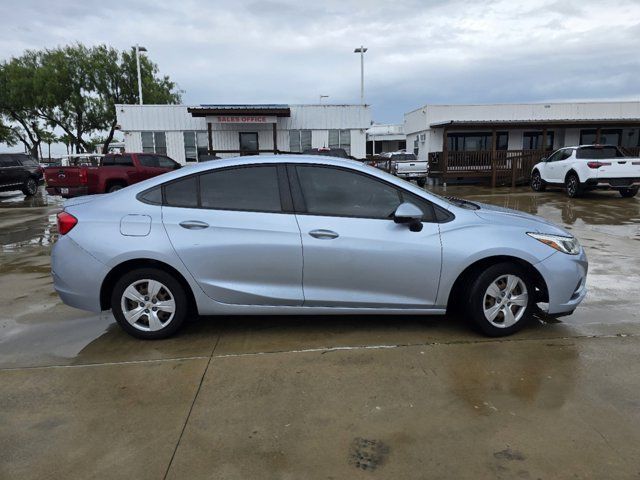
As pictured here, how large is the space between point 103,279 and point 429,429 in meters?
2.80

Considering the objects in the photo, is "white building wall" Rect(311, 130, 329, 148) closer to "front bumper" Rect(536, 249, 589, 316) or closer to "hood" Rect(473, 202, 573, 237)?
"hood" Rect(473, 202, 573, 237)

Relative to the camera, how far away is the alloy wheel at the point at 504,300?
3.84 m

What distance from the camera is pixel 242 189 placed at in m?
3.91

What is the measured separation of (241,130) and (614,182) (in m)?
17.4

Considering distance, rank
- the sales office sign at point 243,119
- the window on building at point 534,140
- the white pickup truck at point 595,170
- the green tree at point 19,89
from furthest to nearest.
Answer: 1. the green tree at point 19,89
2. the window on building at point 534,140
3. the sales office sign at point 243,119
4. the white pickup truck at point 595,170

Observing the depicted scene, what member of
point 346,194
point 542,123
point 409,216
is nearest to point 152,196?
point 346,194

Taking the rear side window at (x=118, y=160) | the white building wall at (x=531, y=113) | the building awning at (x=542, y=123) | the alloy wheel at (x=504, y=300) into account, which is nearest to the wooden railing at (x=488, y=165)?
the building awning at (x=542, y=123)

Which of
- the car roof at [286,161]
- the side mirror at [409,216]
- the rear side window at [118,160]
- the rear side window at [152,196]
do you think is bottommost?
the side mirror at [409,216]

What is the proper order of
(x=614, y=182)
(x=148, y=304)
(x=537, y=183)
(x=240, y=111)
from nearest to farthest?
(x=148, y=304) → (x=614, y=182) → (x=537, y=183) → (x=240, y=111)

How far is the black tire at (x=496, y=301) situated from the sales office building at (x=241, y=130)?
20.6m

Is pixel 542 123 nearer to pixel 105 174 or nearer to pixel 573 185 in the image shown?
pixel 573 185

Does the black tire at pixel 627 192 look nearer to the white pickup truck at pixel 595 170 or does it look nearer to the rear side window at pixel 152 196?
the white pickup truck at pixel 595 170

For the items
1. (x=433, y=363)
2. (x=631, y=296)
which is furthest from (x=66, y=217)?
(x=631, y=296)

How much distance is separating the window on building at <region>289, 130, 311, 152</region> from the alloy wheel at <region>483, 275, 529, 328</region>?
854 inches
